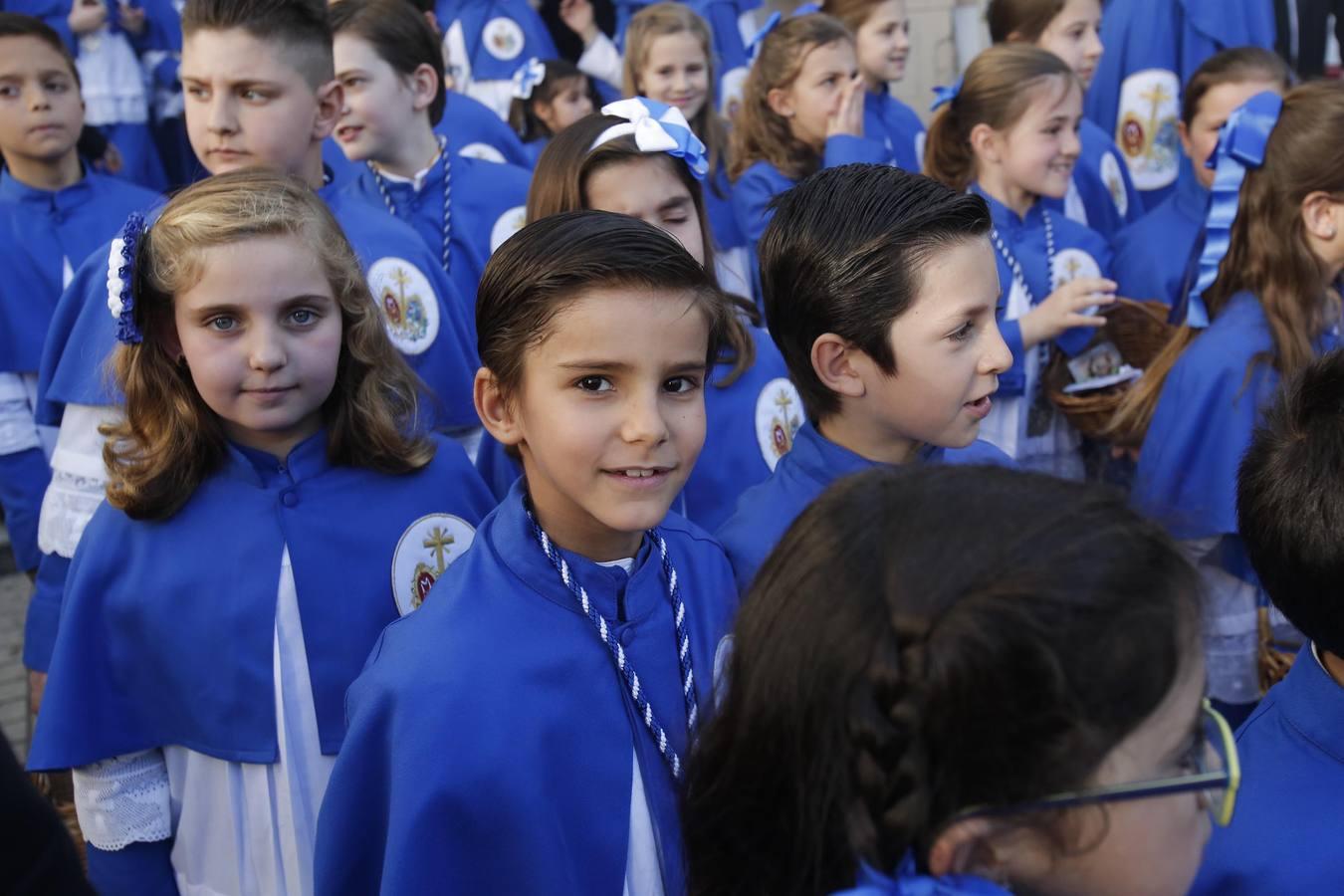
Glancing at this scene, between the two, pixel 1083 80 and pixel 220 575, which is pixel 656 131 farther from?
pixel 1083 80

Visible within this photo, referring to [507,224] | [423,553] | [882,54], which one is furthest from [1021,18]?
[423,553]

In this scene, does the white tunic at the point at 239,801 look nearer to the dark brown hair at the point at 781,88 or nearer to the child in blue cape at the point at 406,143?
the child in blue cape at the point at 406,143

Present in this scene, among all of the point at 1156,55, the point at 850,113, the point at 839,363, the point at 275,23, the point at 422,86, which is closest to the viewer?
the point at 839,363

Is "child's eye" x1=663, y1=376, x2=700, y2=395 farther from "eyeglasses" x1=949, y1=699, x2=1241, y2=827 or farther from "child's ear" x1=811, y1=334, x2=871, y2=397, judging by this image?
"eyeglasses" x1=949, y1=699, x2=1241, y2=827

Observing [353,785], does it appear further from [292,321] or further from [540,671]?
[292,321]

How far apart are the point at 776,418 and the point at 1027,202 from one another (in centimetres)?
169

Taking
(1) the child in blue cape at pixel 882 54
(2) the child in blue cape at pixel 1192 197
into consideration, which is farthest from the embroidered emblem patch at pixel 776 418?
(1) the child in blue cape at pixel 882 54

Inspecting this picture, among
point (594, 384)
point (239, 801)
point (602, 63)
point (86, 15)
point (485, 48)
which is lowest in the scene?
point (239, 801)

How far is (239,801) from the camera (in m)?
2.35

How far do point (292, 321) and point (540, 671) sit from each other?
0.97 meters

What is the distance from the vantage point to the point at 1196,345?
3.26 meters

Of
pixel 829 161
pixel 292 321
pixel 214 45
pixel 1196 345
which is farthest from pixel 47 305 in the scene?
pixel 1196 345

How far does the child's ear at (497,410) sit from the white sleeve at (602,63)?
6690 millimetres

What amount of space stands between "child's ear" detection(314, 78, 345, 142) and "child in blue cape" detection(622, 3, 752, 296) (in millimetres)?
2264
